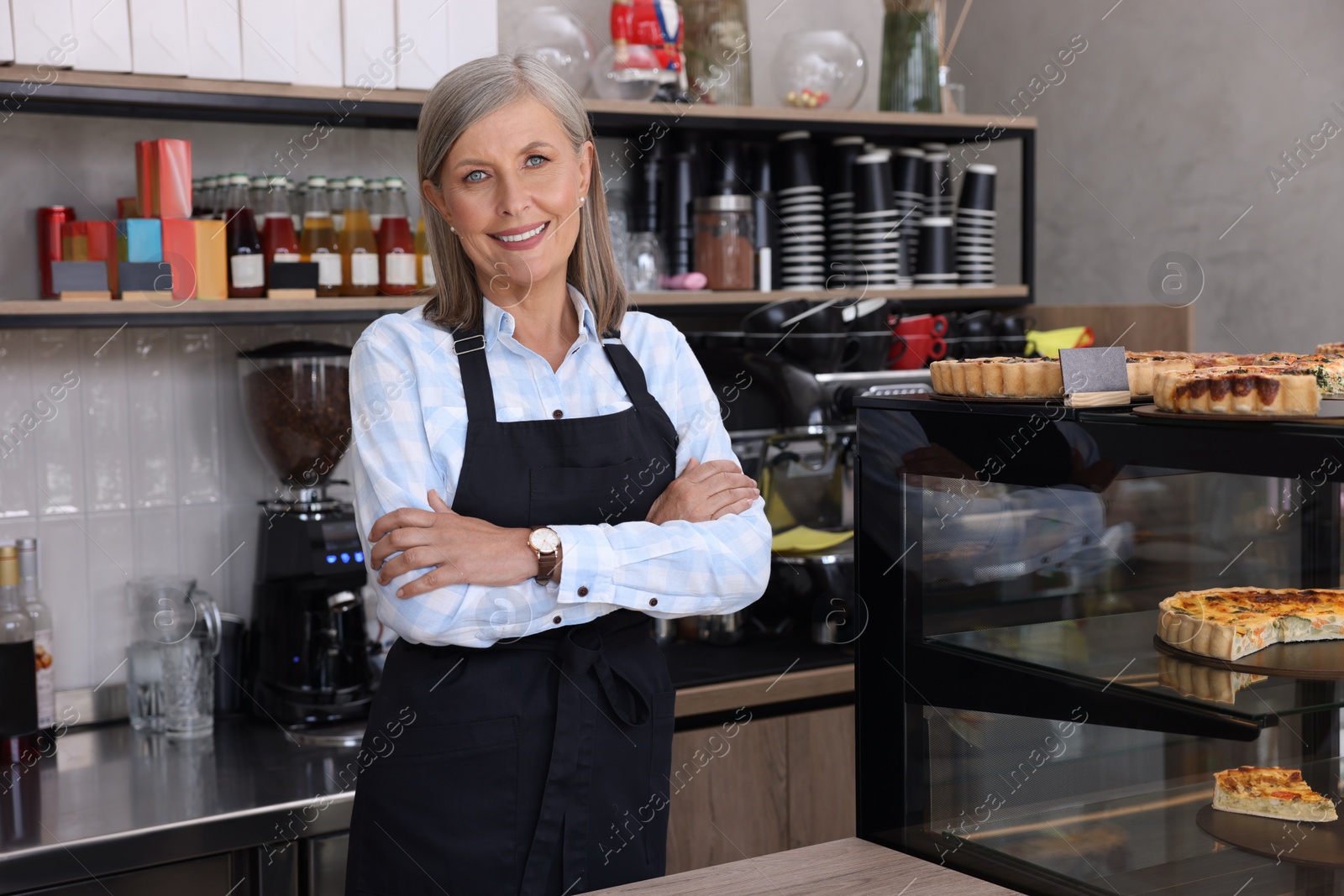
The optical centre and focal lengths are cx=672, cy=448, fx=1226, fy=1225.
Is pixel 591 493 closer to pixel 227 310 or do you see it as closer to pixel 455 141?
pixel 455 141

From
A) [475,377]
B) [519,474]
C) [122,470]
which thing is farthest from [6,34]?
[519,474]

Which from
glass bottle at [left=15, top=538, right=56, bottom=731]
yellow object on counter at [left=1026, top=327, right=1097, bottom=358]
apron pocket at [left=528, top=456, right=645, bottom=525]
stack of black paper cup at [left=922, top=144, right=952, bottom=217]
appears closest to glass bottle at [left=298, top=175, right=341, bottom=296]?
glass bottle at [left=15, top=538, right=56, bottom=731]

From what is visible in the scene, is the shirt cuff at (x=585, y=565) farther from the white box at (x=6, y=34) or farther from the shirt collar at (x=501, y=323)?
the white box at (x=6, y=34)

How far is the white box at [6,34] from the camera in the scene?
192 centimetres

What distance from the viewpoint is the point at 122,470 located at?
7.70ft

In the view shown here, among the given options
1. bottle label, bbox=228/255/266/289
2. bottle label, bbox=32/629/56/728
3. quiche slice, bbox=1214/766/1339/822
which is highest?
bottle label, bbox=228/255/266/289

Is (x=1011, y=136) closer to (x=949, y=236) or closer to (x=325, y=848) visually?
(x=949, y=236)

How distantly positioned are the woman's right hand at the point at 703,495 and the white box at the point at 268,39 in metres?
1.11

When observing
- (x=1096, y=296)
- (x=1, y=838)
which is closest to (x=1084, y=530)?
(x=1, y=838)

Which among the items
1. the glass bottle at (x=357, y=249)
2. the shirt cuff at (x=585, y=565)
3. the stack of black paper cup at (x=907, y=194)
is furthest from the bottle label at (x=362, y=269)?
the stack of black paper cup at (x=907, y=194)

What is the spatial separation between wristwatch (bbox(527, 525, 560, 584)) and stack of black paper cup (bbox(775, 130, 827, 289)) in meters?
1.49

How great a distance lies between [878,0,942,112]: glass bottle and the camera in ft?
9.15

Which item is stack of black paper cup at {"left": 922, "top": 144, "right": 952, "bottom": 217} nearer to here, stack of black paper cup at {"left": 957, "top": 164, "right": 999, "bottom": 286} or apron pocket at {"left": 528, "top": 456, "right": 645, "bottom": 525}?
stack of black paper cup at {"left": 957, "top": 164, "right": 999, "bottom": 286}

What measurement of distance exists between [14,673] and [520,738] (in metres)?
1.11
